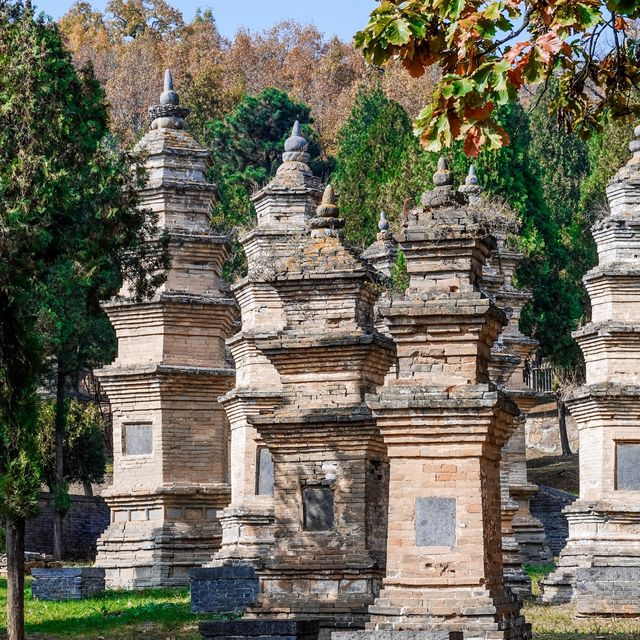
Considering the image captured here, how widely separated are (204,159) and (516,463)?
983 cm

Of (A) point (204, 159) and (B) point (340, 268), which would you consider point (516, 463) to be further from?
(B) point (340, 268)

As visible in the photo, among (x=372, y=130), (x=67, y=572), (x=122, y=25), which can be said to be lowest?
(x=67, y=572)

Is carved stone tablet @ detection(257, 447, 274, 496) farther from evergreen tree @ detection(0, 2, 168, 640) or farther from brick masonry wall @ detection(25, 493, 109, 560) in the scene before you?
brick masonry wall @ detection(25, 493, 109, 560)

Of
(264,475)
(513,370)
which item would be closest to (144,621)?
(264,475)

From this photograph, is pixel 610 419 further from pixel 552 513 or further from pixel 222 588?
pixel 552 513

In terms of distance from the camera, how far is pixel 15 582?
64.4 ft

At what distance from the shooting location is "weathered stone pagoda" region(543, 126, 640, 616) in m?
26.8

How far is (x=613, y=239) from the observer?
92.0ft

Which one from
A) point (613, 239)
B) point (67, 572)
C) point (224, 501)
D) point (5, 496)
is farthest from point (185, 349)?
point (5, 496)

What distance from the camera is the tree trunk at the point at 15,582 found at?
63.6 feet

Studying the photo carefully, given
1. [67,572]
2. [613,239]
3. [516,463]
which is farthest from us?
[516,463]

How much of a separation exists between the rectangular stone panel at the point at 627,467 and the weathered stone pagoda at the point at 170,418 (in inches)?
277

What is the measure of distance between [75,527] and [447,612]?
90.0 feet

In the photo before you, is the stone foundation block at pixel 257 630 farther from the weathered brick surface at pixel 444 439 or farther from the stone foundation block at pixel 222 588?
the stone foundation block at pixel 222 588
